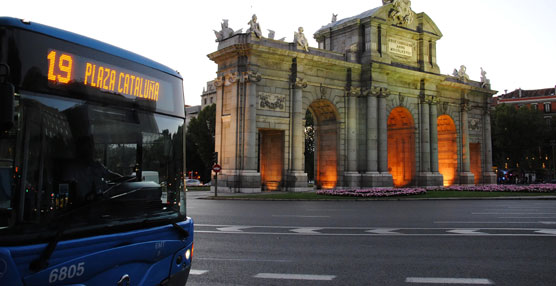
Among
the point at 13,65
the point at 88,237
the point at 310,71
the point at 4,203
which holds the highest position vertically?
the point at 310,71

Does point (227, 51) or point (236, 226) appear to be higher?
point (227, 51)

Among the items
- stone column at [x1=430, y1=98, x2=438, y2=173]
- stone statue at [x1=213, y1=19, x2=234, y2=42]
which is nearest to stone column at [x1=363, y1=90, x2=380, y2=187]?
stone column at [x1=430, y1=98, x2=438, y2=173]

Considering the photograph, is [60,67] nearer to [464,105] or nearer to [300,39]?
[300,39]

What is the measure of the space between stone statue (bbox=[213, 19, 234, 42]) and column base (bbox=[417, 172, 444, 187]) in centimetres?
2013

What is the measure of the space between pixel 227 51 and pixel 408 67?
16512 millimetres

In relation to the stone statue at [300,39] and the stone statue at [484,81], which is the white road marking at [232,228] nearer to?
the stone statue at [300,39]

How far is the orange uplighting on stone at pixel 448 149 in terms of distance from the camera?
44.7 m

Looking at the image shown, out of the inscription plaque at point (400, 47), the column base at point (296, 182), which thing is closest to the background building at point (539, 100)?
the inscription plaque at point (400, 47)

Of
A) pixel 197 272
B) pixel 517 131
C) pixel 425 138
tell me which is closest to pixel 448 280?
pixel 197 272

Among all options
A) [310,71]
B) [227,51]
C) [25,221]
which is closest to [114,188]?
[25,221]

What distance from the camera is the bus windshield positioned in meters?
3.63

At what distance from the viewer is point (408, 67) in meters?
39.4

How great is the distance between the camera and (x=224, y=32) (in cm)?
3300

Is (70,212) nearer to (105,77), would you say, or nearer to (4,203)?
(4,203)
